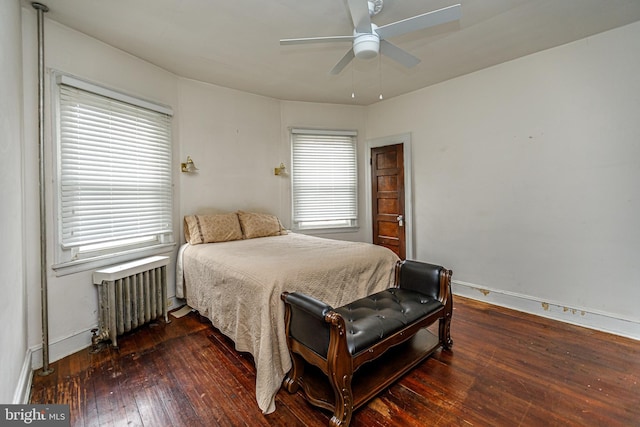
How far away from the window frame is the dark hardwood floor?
0.75 metres

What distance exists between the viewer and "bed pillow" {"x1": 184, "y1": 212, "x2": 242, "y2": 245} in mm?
3191

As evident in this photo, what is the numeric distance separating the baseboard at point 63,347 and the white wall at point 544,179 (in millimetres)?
3944

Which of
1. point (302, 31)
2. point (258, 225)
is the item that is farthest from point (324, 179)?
point (302, 31)

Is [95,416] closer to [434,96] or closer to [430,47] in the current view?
[430,47]

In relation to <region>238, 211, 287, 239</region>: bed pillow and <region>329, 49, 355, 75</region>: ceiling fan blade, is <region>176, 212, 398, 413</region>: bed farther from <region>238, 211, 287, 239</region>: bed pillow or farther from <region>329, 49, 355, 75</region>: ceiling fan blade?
<region>329, 49, 355, 75</region>: ceiling fan blade

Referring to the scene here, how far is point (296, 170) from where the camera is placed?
4.41 m

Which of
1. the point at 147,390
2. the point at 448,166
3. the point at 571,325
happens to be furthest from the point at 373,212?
the point at 147,390

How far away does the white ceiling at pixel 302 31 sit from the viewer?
2166 millimetres

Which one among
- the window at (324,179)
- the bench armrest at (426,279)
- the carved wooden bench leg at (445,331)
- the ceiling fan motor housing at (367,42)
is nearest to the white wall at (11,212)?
the ceiling fan motor housing at (367,42)

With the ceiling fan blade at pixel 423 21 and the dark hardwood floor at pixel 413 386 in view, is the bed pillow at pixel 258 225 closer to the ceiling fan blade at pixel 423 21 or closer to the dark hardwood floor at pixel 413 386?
the dark hardwood floor at pixel 413 386

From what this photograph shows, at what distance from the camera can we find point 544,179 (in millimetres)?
2984

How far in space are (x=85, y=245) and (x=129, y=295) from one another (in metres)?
0.57

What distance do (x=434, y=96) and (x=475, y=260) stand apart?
2232 mm

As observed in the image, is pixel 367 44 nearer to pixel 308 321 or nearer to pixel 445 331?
pixel 308 321
